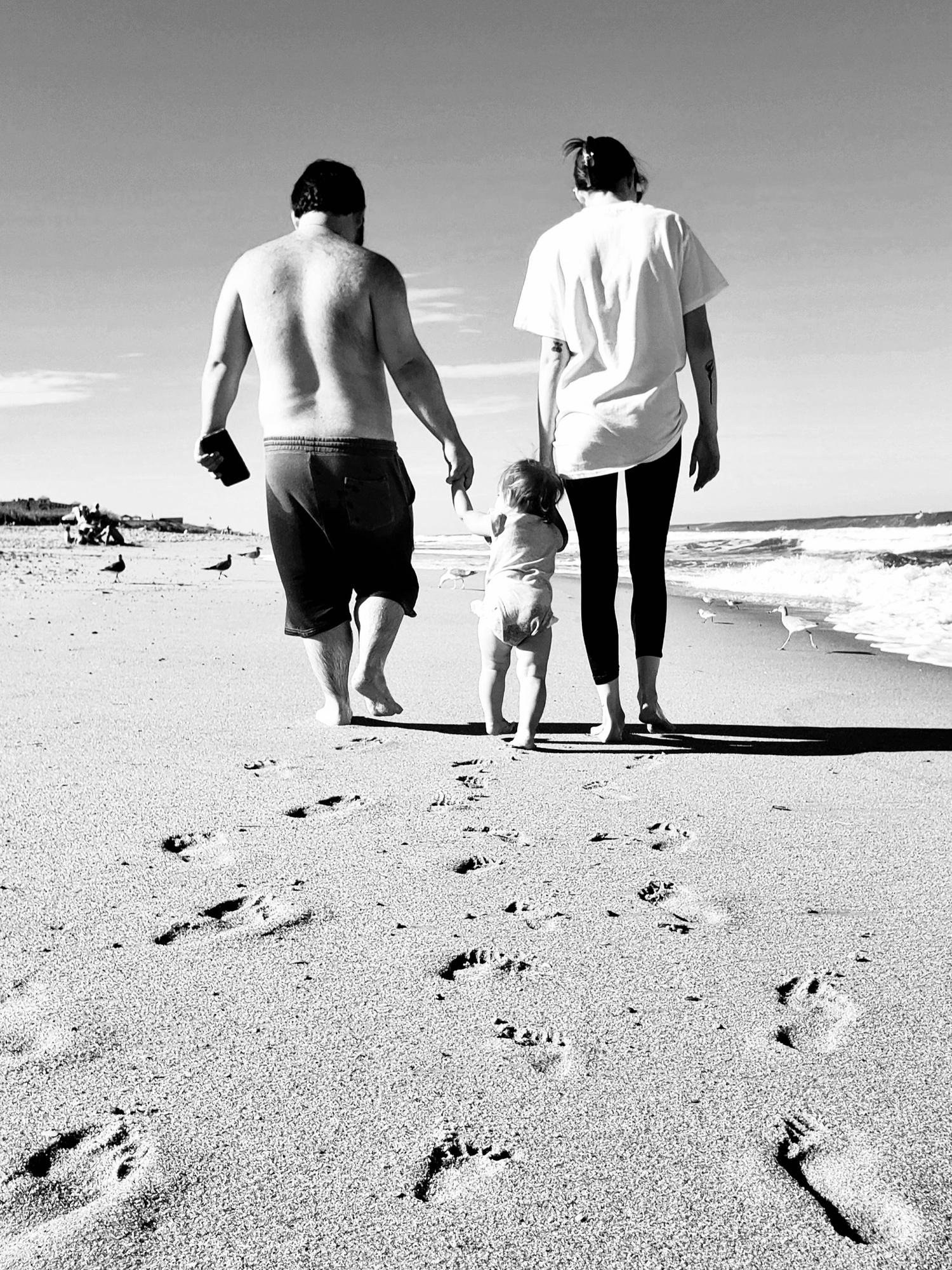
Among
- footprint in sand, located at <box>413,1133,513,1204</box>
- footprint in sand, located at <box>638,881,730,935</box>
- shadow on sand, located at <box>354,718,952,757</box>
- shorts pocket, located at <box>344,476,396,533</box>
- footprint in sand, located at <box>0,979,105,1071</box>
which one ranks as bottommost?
shadow on sand, located at <box>354,718,952,757</box>

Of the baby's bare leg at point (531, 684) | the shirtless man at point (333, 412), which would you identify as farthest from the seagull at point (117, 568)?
the baby's bare leg at point (531, 684)

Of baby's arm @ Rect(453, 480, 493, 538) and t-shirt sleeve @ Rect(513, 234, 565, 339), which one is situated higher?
t-shirt sleeve @ Rect(513, 234, 565, 339)

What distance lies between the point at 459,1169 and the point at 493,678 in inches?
90.4

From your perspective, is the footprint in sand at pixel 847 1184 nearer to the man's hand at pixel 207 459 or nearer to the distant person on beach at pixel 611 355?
the distant person on beach at pixel 611 355

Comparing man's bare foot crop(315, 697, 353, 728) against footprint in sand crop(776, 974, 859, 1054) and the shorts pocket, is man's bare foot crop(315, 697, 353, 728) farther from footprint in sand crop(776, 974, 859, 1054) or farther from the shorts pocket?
footprint in sand crop(776, 974, 859, 1054)

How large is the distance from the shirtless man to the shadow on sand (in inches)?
13.7

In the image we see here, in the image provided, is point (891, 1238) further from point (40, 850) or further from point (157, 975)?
point (40, 850)

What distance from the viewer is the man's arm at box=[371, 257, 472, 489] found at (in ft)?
11.2

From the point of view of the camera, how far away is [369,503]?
349 cm

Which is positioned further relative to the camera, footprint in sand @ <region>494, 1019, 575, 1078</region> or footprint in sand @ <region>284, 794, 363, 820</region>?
footprint in sand @ <region>284, 794, 363, 820</region>

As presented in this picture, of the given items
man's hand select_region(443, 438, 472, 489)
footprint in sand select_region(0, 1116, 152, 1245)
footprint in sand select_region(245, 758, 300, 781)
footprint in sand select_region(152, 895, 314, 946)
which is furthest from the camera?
man's hand select_region(443, 438, 472, 489)

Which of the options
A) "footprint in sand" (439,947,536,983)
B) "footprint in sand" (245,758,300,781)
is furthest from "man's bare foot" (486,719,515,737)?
"footprint in sand" (439,947,536,983)

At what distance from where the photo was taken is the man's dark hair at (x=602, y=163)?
3.32 metres

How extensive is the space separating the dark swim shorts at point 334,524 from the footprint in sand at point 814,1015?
2.18 m
